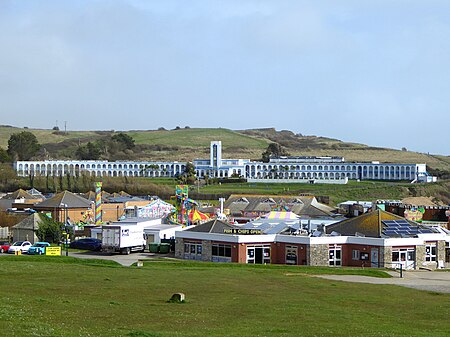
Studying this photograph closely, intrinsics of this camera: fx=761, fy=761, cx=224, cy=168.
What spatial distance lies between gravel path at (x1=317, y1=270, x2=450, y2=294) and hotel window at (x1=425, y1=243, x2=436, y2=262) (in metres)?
6.58

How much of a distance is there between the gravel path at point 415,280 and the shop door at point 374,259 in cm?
384

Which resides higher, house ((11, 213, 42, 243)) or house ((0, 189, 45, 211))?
house ((0, 189, 45, 211))

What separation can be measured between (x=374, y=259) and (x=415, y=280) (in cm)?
915

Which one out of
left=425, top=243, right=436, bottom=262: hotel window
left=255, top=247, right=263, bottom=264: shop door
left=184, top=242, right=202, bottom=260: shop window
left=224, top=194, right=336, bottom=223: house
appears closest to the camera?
left=255, top=247, right=263, bottom=264: shop door

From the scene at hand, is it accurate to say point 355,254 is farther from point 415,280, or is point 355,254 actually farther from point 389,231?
point 415,280

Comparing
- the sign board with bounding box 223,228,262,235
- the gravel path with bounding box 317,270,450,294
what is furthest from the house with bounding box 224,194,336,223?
the gravel path with bounding box 317,270,450,294

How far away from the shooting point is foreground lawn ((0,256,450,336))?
22484 mm

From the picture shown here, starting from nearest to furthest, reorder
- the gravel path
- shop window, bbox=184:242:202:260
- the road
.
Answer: the gravel path, the road, shop window, bbox=184:242:202:260

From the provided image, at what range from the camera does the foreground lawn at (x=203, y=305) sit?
2248 cm

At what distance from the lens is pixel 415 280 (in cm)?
4547

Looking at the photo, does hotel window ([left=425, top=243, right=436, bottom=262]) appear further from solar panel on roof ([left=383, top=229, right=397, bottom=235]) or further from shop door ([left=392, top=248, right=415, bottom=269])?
solar panel on roof ([left=383, top=229, right=397, bottom=235])

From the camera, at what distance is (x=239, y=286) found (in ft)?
120

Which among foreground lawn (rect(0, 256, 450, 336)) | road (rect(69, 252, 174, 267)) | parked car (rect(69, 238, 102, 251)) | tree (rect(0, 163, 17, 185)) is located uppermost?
tree (rect(0, 163, 17, 185))

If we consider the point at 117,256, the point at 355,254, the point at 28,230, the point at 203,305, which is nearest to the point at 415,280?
the point at 355,254
